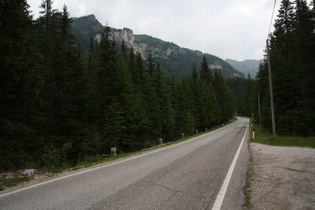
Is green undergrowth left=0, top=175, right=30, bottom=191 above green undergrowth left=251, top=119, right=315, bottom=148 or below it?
above

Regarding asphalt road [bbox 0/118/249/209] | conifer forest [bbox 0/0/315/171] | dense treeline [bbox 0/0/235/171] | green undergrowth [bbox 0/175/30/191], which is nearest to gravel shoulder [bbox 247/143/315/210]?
asphalt road [bbox 0/118/249/209]

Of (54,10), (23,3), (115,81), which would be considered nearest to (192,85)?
(115,81)

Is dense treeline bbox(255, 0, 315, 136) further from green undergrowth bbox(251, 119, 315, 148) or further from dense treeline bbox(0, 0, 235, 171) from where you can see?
dense treeline bbox(0, 0, 235, 171)

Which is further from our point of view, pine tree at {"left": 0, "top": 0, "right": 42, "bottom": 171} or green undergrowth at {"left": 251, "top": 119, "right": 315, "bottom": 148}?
green undergrowth at {"left": 251, "top": 119, "right": 315, "bottom": 148}

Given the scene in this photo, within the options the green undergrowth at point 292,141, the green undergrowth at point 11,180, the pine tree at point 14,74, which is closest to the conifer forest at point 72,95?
the pine tree at point 14,74

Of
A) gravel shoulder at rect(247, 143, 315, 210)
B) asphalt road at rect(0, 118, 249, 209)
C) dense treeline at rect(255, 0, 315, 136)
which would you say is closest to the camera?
gravel shoulder at rect(247, 143, 315, 210)

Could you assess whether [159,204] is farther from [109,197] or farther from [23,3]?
[23,3]

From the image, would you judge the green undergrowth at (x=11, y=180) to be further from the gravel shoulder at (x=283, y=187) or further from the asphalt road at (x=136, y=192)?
the gravel shoulder at (x=283, y=187)

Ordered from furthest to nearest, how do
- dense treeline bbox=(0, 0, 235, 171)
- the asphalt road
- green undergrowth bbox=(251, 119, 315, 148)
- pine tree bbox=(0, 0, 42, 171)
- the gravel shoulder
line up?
green undergrowth bbox=(251, 119, 315, 148) < dense treeline bbox=(0, 0, 235, 171) < pine tree bbox=(0, 0, 42, 171) < the asphalt road < the gravel shoulder

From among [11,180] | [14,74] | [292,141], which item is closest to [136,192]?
[11,180]

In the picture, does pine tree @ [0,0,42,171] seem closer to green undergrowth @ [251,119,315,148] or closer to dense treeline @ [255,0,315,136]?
green undergrowth @ [251,119,315,148]

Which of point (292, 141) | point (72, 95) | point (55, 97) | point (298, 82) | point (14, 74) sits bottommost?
point (292, 141)

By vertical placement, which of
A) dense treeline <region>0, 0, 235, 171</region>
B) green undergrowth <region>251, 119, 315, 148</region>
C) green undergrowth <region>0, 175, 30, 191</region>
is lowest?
green undergrowth <region>251, 119, 315, 148</region>

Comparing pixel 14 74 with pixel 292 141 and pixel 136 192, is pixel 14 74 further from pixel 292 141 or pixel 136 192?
pixel 292 141
